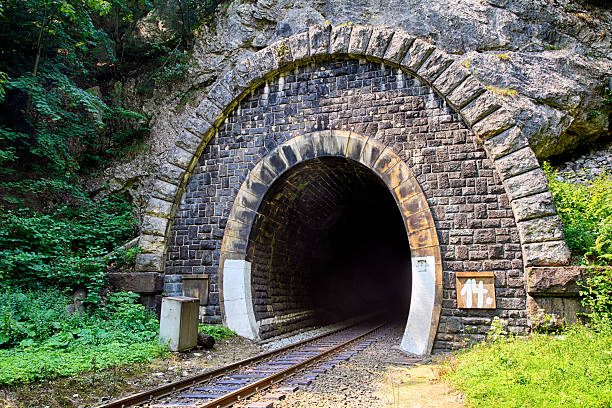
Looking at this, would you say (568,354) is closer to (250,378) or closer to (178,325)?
(250,378)

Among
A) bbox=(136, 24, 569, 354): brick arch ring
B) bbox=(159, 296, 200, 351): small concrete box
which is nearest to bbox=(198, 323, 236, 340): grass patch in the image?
bbox=(159, 296, 200, 351): small concrete box

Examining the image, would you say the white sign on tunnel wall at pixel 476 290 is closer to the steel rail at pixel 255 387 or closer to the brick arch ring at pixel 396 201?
the brick arch ring at pixel 396 201

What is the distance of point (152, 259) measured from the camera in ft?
31.3

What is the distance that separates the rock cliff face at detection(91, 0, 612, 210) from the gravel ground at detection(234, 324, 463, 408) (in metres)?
7.25

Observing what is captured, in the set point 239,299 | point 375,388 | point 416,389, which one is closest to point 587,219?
point 416,389

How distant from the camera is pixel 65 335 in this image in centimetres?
703

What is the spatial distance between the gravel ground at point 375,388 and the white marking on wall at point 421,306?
33 centimetres

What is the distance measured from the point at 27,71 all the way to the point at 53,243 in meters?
4.89

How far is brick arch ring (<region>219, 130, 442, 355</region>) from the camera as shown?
779 cm

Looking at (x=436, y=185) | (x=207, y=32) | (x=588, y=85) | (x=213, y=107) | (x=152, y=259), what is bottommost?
(x=152, y=259)

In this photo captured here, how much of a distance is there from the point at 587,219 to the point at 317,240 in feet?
22.5

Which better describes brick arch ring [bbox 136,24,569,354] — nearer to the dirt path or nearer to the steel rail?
the dirt path

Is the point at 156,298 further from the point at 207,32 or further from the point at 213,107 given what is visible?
the point at 207,32

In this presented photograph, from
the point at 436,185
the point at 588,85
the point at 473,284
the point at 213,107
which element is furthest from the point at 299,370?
the point at 588,85
